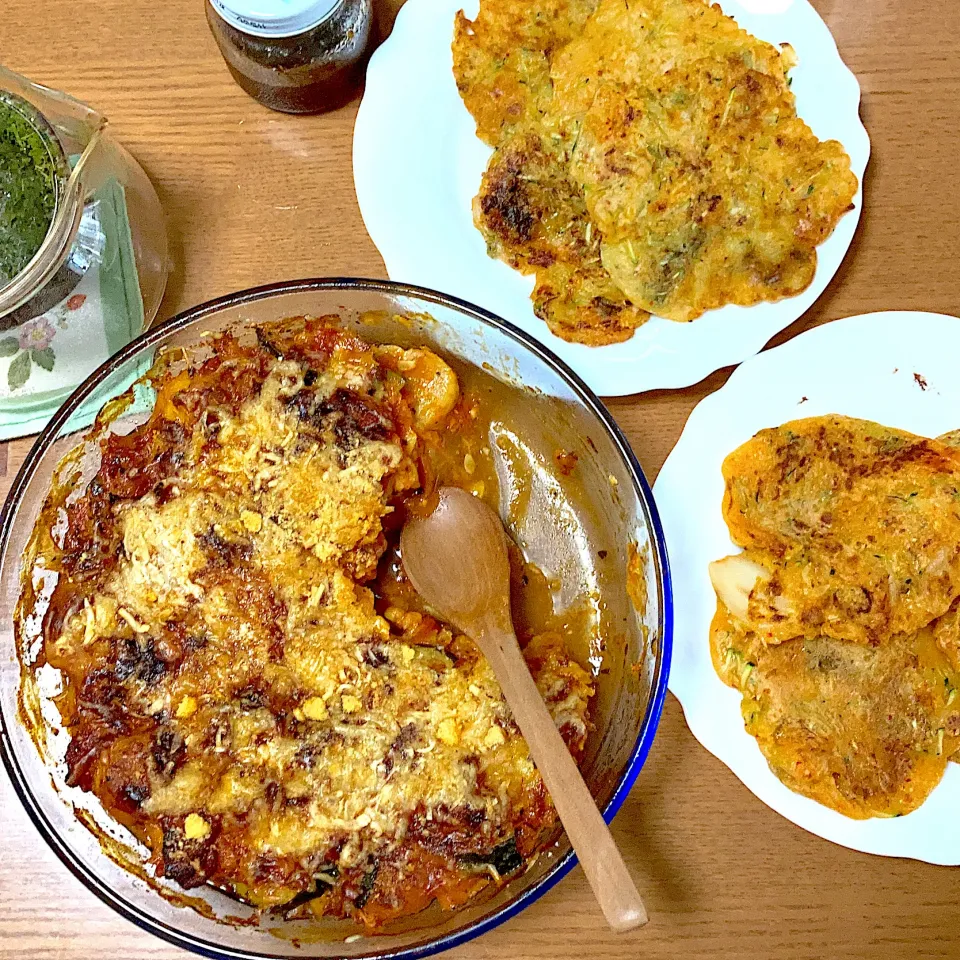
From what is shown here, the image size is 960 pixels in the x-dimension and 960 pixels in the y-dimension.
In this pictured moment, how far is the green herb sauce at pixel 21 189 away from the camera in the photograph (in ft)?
3.59

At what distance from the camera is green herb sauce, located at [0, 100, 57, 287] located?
1.09 m

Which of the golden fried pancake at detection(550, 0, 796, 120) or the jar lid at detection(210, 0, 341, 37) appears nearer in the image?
the jar lid at detection(210, 0, 341, 37)

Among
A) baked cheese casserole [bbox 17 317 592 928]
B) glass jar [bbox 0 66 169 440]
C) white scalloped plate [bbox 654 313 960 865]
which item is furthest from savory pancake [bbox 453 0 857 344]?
glass jar [bbox 0 66 169 440]

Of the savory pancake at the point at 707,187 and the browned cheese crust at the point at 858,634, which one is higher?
the savory pancake at the point at 707,187

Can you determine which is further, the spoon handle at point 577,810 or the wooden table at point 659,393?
the wooden table at point 659,393

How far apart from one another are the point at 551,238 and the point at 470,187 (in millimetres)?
148

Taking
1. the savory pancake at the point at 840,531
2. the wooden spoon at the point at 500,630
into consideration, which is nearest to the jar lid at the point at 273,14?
the wooden spoon at the point at 500,630

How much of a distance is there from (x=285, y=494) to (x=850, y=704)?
2.49 feet

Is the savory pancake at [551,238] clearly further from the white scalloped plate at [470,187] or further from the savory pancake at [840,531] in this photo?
the savory pancake at [840,531]

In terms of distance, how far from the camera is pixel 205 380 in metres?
1.14

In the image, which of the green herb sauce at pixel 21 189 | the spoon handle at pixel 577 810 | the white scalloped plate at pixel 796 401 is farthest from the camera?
the white scalloped plate at pixel 796 401

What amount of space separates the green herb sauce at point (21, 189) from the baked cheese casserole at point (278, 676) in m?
0.25

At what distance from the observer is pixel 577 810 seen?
1.01 metres

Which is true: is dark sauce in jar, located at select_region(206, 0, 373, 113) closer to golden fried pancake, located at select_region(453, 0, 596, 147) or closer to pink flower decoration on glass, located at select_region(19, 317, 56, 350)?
golden fried pancake, located at select_region(453, 0, 596, 147)
